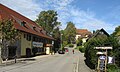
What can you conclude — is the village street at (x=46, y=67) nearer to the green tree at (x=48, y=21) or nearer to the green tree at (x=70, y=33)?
the green tree at (x=48, y=21)

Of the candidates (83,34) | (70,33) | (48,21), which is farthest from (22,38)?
(83,34)

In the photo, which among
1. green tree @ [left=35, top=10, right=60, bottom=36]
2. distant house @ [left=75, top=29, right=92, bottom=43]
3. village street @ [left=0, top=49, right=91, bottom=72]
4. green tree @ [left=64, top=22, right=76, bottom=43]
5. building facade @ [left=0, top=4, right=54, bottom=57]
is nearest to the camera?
village street @ [left=0, top=49, right=91, bottom=72]

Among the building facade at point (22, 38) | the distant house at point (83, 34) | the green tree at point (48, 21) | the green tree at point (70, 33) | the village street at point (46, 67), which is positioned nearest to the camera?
the village street at point (46, 67)

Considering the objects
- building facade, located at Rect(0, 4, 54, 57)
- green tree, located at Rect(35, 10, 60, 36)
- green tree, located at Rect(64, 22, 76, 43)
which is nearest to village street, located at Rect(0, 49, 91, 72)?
building facade, located at Rect(0, 4, 54, 57)

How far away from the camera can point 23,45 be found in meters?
45.9

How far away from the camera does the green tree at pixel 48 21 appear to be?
93.6 meters

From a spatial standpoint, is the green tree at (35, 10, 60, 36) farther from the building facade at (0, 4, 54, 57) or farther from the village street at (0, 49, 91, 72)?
the village street at (0, 49, 91, 72)

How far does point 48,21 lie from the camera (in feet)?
310

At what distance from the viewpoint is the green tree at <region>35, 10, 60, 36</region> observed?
9362 cm

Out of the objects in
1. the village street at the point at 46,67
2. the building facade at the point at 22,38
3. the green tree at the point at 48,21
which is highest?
the green tree at the point at 48,21

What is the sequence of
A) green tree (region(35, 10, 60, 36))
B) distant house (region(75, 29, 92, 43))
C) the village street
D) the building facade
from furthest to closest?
distant house (region(75, 29, 92, 43)) < green tree (region(35, 10, 60, 36)) < the building facade < the village street

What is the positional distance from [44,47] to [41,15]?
1157 inches

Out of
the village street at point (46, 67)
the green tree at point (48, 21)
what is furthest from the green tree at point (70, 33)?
the village street at point (46, 67)

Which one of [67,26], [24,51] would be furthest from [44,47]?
[67,26]
